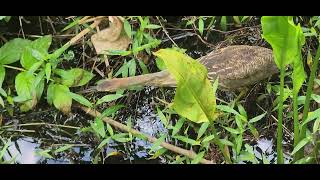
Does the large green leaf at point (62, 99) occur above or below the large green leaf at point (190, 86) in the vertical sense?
below

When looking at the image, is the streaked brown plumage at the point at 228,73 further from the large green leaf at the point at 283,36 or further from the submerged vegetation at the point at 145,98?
the large green leaf at the point at 283,36

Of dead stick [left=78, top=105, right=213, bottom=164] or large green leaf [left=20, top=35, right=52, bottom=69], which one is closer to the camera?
dead stick [left=78, top=105, right=213, bottom=164]

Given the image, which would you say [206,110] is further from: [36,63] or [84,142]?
[36,63]

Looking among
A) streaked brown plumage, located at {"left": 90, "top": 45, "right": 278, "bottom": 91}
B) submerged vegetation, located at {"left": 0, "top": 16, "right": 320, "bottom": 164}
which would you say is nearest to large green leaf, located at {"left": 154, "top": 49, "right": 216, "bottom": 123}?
submerged vegetation, located at {"left": 0, "top": 16, "right": 320, "bottom": 164}

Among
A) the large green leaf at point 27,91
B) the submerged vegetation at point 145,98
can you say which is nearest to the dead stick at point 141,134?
the submerged vegetation at point 145,98

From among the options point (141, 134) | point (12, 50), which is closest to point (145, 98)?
point (141, 134)

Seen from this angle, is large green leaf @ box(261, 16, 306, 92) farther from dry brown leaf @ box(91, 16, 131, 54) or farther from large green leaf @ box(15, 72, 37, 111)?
large green leaf @ box(15, 72, 37, 111)
